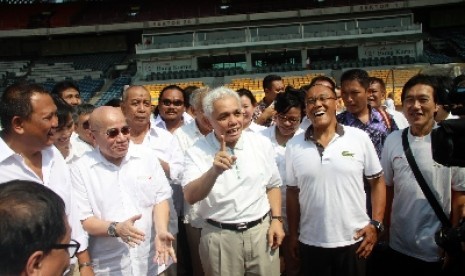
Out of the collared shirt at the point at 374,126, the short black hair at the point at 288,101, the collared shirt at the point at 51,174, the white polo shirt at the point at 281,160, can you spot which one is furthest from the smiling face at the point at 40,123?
the collared shirt at the point at 374,126

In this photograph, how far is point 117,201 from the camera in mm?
2684

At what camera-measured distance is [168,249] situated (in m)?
2.61

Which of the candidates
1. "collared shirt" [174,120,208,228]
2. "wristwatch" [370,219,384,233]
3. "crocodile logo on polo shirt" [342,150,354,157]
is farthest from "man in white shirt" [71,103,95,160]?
"wristwatch" [370,219,384,233]

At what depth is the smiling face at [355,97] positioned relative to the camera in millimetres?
3666

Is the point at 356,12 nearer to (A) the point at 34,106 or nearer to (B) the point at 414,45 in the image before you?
(B) the point at 414,45

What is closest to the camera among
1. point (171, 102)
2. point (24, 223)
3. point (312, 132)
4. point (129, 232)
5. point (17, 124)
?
point (24, 223)

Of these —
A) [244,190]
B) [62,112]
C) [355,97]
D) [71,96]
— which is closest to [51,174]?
[62,112]

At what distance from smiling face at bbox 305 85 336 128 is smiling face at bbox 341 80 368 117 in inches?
27.6

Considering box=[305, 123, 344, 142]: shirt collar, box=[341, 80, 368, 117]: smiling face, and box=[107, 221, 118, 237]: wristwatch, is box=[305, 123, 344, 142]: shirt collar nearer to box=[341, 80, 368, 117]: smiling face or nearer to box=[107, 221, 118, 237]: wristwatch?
box=[341, 80, 368, 117]: smiling face

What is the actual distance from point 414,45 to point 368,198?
26497 millimetres

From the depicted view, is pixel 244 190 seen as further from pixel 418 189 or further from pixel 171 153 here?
pixel 418 189

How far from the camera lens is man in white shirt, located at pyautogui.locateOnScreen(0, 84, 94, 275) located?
2.29 m

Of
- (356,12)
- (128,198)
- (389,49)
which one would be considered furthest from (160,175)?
Answer: (356,12)

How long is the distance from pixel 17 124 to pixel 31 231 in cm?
116
